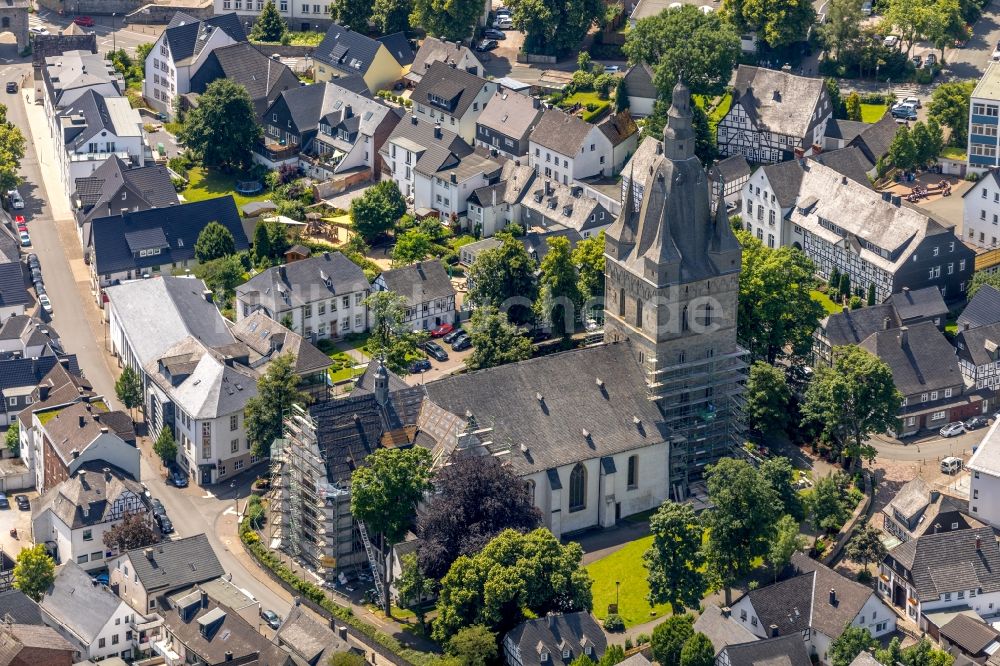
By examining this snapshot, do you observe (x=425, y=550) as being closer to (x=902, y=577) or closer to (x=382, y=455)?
(x=382, y=455)

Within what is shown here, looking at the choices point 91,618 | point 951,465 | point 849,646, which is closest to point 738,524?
point 849,646

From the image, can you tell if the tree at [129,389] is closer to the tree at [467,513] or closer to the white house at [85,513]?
the white house at [85,513]

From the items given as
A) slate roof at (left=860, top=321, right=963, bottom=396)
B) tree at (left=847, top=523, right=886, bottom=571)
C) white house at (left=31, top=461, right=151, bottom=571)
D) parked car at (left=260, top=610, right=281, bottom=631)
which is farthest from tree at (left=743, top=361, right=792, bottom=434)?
white house at (left=31, top=461, right=151, bottom=571)

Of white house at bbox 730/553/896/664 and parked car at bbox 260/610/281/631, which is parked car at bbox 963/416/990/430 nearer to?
white house at bbox 730/553/896/664

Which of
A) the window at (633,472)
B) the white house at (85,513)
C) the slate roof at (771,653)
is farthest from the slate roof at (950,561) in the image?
the white house at (85,513)

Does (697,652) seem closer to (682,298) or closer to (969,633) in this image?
(969,633)
